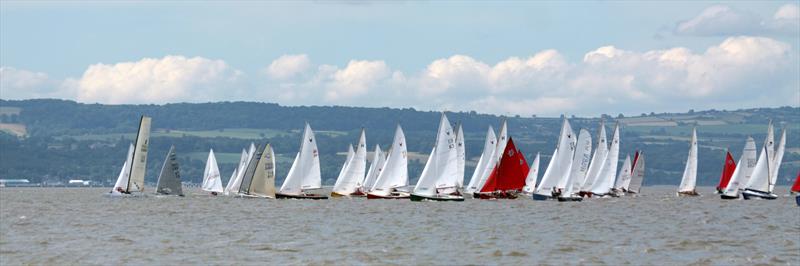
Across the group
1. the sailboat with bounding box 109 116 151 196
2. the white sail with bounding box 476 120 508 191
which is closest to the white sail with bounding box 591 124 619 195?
the white sail with bounding box 476 120 508 191

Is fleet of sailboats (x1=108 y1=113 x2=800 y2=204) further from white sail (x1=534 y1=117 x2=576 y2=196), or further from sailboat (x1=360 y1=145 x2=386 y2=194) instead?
sailboat (x1=360 y1=145 x2=386 y2=194)

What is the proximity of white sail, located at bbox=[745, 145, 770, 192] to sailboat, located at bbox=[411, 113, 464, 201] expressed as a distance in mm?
23919

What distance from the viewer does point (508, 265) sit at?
46.1 m

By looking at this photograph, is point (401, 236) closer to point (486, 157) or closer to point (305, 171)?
point (305, 171)

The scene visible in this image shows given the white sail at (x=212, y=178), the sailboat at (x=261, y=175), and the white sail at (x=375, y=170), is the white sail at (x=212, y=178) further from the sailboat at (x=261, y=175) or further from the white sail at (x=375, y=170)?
the sailboat at (x=261, y=175)

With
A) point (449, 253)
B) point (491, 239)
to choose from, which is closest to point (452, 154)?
point (491, 239)

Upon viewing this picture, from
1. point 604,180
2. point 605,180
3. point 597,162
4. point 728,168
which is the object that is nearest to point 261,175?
point 597,162

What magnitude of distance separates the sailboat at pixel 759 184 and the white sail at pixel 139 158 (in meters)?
43.6

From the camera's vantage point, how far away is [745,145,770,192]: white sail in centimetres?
10322

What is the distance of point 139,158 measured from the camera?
10250cm

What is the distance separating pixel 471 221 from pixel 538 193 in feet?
103

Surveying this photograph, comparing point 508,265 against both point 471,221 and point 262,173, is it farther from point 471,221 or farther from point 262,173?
point 262,173

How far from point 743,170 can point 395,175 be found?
27504 mm

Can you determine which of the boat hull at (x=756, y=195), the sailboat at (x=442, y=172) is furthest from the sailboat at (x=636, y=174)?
the sailboat at (x=442, y=172)
